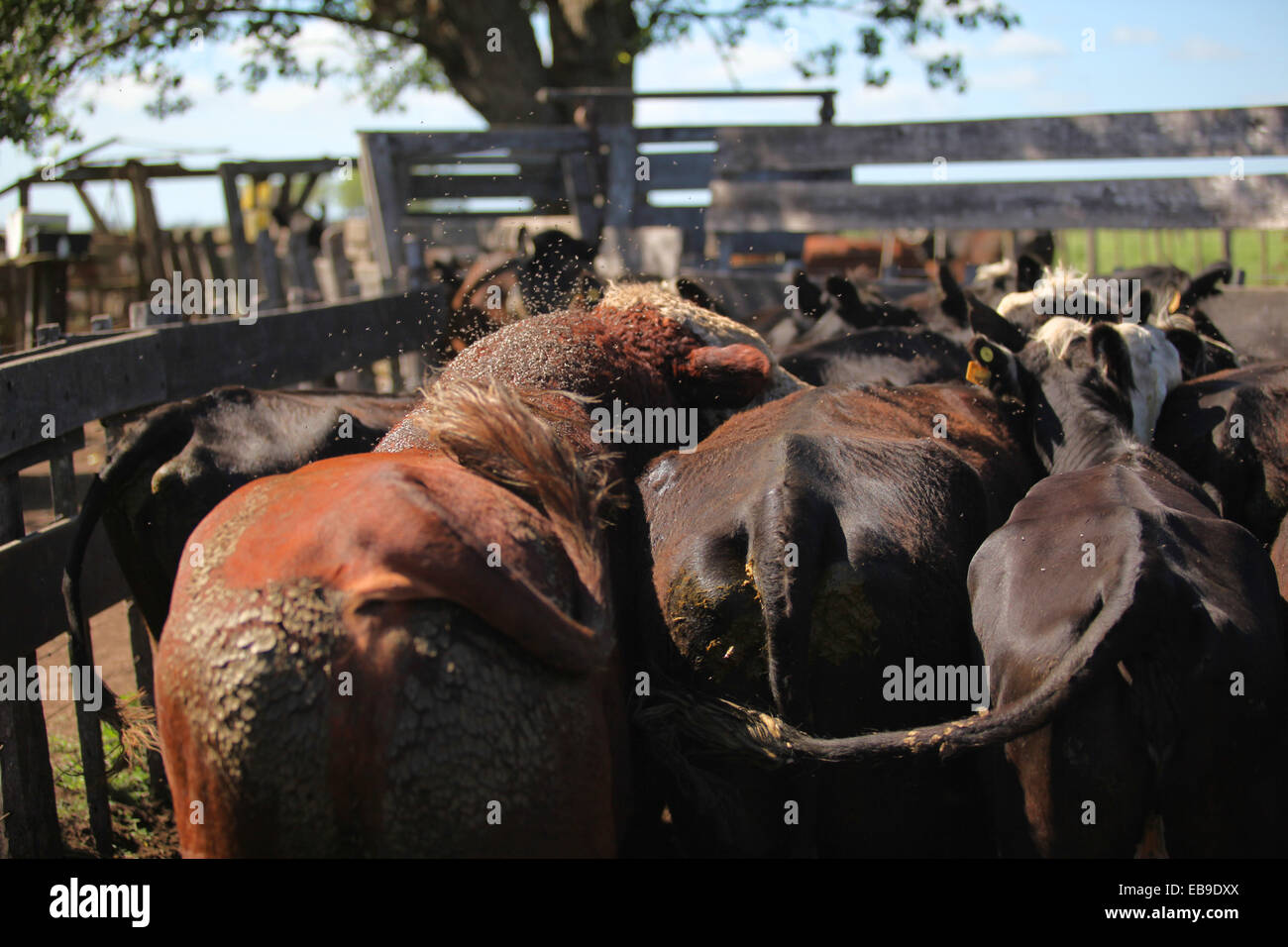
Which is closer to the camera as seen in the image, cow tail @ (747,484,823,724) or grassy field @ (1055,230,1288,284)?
cow tail @ (747,484,823,724)

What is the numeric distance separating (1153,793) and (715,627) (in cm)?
111

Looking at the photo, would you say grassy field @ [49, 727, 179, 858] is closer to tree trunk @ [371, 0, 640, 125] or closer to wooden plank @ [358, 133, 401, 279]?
wooden plank @ [358, 133, 401, 279]

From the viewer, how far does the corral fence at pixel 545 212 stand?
345 cm

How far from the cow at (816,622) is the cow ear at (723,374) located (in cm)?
87

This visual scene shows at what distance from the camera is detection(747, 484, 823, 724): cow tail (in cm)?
263

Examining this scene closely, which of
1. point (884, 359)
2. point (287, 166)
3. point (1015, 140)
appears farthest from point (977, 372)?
point (287, 166)

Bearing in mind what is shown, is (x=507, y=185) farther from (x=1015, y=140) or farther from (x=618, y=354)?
(x=618, y=354)

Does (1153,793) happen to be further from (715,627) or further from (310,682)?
(310,682)

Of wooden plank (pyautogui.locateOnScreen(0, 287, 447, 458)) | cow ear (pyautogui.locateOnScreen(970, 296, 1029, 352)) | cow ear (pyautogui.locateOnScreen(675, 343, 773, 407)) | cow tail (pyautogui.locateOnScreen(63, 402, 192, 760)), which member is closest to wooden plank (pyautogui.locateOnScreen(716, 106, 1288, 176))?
wooden plank (pyautogui.locateOnScreen(0, 287, 447, 458))

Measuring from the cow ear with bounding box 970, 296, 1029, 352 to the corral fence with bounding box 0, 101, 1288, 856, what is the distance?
11.3 feet

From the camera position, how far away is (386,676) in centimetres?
183

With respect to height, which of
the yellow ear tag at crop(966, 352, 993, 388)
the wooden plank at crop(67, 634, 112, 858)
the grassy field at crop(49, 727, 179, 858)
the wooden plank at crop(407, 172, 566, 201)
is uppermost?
the wooden plank at crop(407, 172, 566, 201)

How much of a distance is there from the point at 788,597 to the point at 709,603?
25 centimetres

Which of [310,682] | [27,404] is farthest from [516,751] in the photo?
[27,404]
